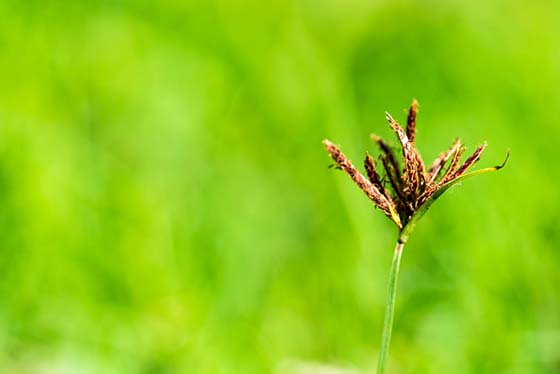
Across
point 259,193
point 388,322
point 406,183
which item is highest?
point 259,193

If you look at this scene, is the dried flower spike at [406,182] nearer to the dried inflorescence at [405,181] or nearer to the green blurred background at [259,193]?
the dried inflorescence at [405,181]

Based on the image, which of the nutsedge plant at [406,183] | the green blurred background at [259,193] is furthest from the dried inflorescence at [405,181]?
the green blurred background at [259,193]

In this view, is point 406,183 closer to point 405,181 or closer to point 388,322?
point 405,181

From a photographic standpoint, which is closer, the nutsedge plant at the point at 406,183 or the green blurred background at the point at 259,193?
the nutsedge plant at the point at 406,183

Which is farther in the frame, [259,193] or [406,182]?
[259,193]

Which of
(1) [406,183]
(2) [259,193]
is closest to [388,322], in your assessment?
(1) [406,183]

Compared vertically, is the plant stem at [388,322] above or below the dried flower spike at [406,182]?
below

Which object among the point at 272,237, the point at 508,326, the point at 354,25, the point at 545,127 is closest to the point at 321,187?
the point at 272,237

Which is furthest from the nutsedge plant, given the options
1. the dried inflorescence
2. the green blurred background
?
the green blurred background

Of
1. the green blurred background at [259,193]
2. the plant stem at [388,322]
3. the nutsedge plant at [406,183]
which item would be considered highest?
the green blurred background at [259,193]
